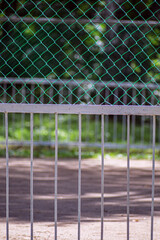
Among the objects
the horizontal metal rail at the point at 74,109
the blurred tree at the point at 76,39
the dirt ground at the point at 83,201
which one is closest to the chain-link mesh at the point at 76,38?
the blurred tree at the point at 76,39

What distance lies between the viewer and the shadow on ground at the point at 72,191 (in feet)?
11.6

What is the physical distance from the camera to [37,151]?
23.8 ft

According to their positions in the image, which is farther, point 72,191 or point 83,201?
point 72,191

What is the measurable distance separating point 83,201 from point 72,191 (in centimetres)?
43

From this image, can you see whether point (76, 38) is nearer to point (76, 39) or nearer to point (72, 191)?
point (76, 39)

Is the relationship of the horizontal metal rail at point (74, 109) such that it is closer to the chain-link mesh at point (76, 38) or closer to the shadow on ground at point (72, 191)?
the chain-link mesh at point (76, 38)

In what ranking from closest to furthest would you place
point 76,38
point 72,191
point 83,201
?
point 76,38
point 83,201
point 72,191

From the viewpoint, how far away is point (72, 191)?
4375mm

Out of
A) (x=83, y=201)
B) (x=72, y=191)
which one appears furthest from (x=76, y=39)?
(x=72, y=191)

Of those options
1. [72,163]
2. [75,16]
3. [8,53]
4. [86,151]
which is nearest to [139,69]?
[75,16]

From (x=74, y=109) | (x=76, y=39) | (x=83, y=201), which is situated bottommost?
(x=83, y=201)

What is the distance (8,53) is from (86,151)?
4435mm

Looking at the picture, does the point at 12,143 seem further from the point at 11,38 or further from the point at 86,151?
the point at 11,38

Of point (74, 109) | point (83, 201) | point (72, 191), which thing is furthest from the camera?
point (72, 191)
